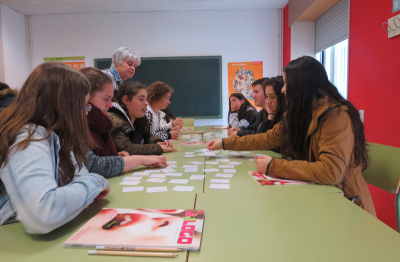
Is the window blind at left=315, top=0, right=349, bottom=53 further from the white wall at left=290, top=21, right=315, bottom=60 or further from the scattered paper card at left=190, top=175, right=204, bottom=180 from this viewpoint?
the scattered paper card at left=190, top=175, right=204, bottom=180

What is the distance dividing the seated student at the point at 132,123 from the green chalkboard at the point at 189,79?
3068 millimetres

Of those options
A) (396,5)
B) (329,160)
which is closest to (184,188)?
(329,160)

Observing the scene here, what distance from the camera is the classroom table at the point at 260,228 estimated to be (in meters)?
0.63

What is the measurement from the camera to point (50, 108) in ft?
2.60

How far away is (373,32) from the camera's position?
2.65 metres

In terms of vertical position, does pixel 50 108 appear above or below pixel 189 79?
below

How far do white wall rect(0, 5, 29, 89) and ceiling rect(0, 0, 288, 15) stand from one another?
17 centimetres

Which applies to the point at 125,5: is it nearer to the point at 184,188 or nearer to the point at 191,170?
the point at 191,170

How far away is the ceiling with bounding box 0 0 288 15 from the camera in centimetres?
477

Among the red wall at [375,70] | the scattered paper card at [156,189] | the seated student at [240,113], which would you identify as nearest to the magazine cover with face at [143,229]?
the scattered paper card at [156,189]

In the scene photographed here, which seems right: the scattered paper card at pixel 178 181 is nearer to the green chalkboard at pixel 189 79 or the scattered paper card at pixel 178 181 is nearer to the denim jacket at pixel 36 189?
the denim jacket at pixel 36 189

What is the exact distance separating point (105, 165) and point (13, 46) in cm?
511

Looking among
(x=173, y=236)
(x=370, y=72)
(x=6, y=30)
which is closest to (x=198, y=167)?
(x=173, y=236)

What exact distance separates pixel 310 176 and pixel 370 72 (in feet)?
7.02
